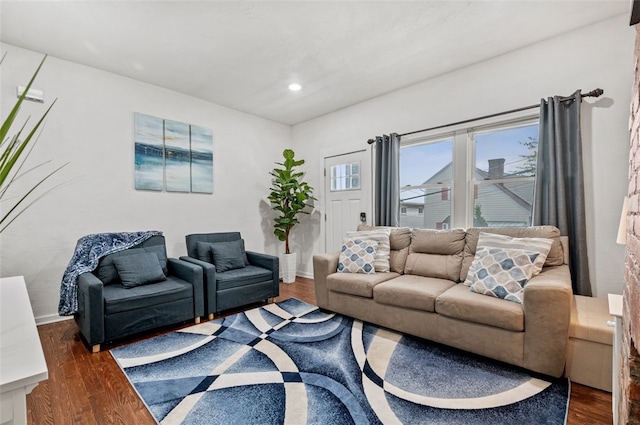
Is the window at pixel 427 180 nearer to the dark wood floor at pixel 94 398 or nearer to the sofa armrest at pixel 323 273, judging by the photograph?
the sofa armrest at pixel 323 273

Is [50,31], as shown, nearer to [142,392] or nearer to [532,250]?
[142,392]

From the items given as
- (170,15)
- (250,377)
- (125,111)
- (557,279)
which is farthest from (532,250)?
(125,111)

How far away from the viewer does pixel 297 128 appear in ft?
17.5

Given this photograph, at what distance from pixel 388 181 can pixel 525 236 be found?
1673mm

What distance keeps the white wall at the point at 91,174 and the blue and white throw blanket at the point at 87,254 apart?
0.35 meters

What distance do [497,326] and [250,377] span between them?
1795 mm

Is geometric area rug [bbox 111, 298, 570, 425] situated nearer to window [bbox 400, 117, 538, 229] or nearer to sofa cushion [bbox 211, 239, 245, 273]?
sofa cushion [bbox 211, 239, 245, 273]

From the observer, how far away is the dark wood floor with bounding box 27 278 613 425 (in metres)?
1.69

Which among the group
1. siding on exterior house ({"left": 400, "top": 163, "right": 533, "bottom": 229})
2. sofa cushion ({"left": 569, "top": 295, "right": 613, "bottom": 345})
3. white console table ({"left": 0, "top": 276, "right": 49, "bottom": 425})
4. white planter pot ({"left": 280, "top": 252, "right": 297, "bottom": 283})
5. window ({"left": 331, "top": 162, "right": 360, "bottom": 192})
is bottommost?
white planter pot ({"left": 280, "top": 252, "right": 297, "bottom": 283})

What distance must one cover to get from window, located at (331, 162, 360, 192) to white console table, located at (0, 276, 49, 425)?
12.3 feet

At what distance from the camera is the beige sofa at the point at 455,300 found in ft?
6.56

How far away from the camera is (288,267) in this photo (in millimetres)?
4742

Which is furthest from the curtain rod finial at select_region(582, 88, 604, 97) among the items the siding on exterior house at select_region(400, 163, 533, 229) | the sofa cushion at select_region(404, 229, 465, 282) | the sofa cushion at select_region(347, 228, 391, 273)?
the sofa cushion at select_region(347, 228, 391, 273)

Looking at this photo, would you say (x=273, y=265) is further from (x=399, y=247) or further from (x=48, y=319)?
(x=48, y=319)
